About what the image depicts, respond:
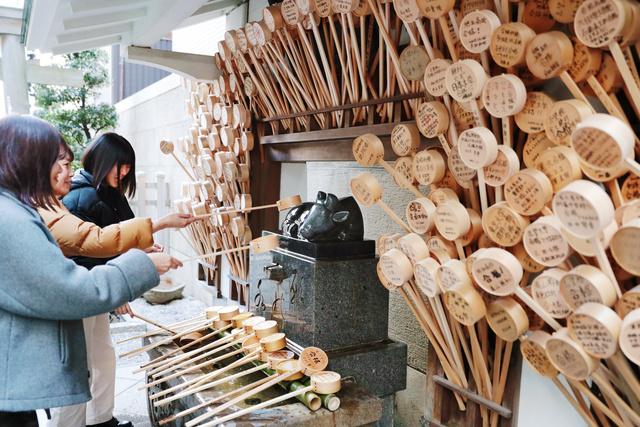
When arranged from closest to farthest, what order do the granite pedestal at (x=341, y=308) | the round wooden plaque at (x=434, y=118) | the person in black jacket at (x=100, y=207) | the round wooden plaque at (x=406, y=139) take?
the round wooden plaque at (x=434, y=118) → the round wooden plaque at (x=406, y=139) → the granite pedestal at (x=341, y=308) → the person in black jacket at (x=100, y=207)

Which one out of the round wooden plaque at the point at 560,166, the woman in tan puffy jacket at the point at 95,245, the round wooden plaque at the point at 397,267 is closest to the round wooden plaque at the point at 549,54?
the round wooden plaque at the point at 560,166

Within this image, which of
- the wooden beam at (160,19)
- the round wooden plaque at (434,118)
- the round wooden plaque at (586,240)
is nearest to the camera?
the round wooden plaque at (586,240)

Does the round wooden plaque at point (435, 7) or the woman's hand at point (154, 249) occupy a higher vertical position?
the round wooden plaque at point (435, 7)

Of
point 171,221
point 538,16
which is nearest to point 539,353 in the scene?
point 538,16

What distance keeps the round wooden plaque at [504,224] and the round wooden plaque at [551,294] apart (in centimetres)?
17

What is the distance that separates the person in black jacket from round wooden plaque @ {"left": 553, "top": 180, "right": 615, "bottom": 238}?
2.88 metres

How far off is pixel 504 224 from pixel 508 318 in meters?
0.36

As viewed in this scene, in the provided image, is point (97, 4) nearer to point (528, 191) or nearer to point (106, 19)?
point (106, 19)

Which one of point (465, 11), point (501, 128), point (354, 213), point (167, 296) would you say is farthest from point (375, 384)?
point (167, 296)

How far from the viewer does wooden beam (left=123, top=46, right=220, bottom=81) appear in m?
4.92

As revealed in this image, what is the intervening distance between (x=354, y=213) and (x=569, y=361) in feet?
5.33

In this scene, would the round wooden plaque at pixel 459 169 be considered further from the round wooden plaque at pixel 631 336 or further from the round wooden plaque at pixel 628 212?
the round wooden plaque at pixel 631 336

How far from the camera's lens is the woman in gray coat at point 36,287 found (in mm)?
1859

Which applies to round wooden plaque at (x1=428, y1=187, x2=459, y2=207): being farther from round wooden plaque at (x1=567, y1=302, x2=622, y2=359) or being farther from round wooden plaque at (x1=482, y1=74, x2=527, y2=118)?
round wooden plaque at (x1=567, y1=302, x2=622, y2=359)
